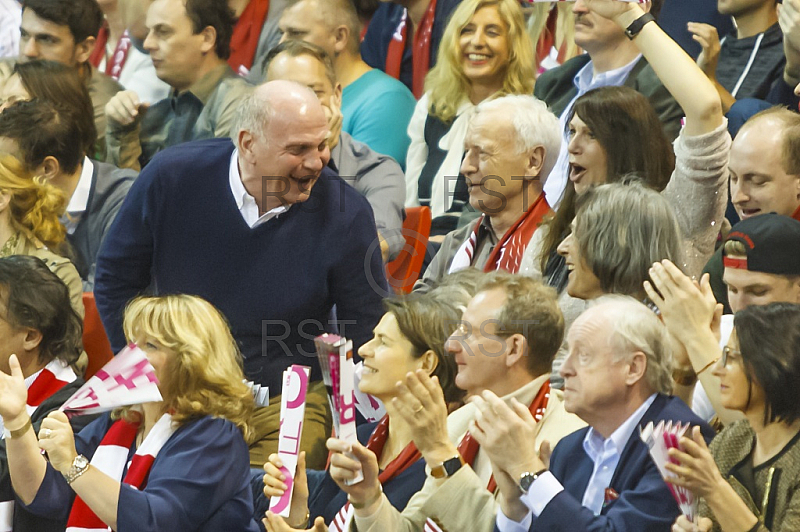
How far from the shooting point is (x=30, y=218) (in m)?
4.93

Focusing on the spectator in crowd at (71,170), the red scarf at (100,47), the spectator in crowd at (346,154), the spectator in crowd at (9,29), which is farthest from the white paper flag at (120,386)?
the red scarf at (100,47)

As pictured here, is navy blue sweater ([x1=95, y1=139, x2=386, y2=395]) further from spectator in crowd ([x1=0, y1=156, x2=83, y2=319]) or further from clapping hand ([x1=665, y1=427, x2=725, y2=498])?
clapping hand ([x1=665, y1=427, x2=725, y2=498])

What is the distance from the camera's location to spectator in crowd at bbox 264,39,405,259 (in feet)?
17.2

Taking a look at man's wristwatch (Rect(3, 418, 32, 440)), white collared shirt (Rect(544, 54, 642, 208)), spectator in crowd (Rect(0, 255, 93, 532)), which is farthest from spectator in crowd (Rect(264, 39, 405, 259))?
man's wristwatch (Rect(3, 418, 32, 440))

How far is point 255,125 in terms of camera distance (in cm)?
435

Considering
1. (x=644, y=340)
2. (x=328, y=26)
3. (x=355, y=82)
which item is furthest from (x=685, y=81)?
(x=328, y=26)

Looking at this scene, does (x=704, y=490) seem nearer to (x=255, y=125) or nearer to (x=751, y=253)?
(x=751, y=253)

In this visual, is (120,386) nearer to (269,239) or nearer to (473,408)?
(473,408)

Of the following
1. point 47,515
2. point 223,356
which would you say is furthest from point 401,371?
point 47,515

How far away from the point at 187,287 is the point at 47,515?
0.92 m

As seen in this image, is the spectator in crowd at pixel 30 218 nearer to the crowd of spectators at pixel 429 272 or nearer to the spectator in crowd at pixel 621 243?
the crowd of spectators at pixel 429 272

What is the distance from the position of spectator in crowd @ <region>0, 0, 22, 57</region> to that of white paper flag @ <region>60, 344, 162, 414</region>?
13.3ft

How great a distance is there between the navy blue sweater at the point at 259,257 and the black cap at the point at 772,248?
1286 mm

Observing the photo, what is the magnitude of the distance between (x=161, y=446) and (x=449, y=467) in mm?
850
